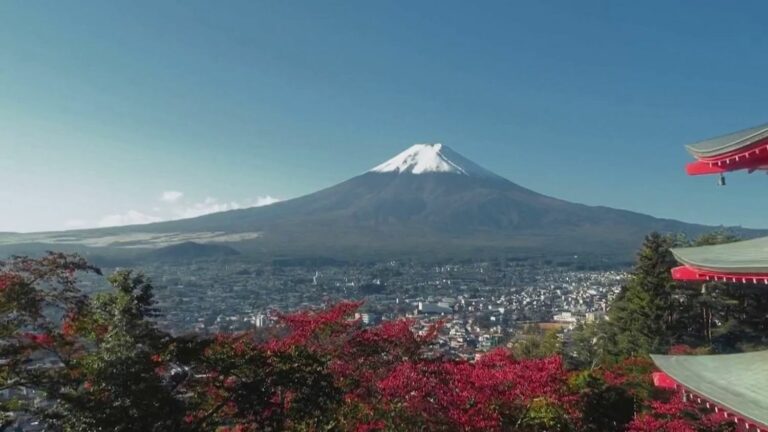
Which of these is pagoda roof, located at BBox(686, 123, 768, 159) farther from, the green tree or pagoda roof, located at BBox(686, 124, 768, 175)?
the green tree

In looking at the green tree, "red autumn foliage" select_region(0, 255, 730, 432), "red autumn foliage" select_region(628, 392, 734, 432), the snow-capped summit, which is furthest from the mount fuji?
"red autumn foliage" select_region(628, 392, 734, 432)

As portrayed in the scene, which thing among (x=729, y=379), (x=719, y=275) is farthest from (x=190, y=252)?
(x=729, y=379)

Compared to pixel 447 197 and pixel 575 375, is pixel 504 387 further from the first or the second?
pixel 447 197

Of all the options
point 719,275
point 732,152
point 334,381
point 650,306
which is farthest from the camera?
point 650,306

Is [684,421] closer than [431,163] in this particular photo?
Yes

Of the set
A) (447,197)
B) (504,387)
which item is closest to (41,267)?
(504,387)

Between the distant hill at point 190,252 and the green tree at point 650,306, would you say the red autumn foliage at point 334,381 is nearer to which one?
the green tree at point 650,306

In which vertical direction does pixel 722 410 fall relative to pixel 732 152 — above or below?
below

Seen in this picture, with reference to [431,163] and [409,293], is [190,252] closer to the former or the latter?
[409,293]
